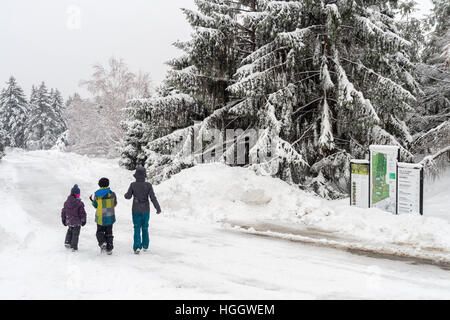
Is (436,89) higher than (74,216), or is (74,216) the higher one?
(436,89)

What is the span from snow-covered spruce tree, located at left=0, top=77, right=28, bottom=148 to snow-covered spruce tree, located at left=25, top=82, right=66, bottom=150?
5.61ft

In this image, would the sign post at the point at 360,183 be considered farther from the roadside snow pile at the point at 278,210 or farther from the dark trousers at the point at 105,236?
the dark trousers at the point at 105,236

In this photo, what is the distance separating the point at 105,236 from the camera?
7.20m

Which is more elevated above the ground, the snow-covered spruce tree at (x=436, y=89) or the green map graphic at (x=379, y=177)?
the snow-covered spruce tree at (x=436, y=89)

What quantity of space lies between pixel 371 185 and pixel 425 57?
16709mm

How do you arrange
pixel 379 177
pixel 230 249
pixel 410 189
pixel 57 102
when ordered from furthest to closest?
1. pixel 57 102
2. pixel 379 177
3. pixel 410 189
4. pixel 230 249

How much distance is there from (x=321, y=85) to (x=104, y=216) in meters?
9.97

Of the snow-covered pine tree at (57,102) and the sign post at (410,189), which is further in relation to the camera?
the snow-covered pine tree at (57,102)

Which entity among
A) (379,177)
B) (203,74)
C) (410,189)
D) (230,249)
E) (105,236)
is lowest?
(230,249)

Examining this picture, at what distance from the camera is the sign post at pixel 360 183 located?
35.1 feet

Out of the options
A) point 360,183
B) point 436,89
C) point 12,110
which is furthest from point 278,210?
point 12,110

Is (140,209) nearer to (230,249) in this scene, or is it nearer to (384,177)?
(230,249)

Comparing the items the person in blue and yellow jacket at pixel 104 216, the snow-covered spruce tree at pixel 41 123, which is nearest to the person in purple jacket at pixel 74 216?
the person in blue and yellow jacket at pixel 104 216

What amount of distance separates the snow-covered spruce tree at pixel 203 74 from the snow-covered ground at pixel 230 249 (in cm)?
423
